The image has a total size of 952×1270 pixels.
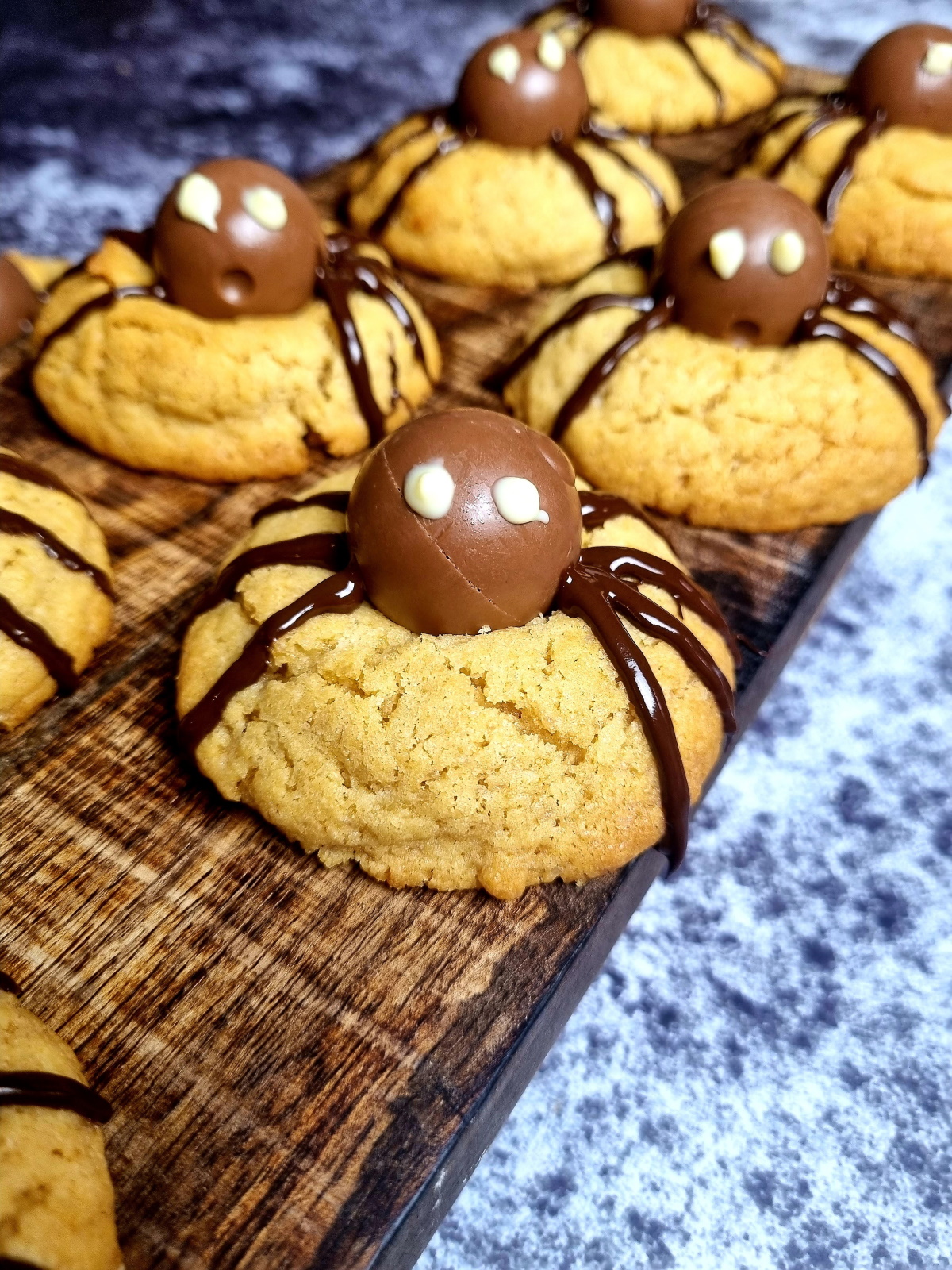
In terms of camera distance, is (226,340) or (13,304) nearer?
(226,340)

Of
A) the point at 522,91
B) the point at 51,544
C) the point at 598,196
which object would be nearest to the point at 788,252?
the point at 598,196

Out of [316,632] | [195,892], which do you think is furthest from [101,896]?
[316,632]

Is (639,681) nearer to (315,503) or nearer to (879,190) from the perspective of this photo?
(315,503)

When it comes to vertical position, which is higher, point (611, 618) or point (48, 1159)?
point (611, 618)

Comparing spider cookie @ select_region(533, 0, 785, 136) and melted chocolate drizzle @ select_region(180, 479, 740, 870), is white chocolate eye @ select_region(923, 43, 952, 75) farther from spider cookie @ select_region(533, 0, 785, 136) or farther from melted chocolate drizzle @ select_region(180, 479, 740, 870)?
melted chocolate drizzle @ select_region(180, 479, 740, 870)

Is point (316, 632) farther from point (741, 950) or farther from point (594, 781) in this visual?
point (741, 950)

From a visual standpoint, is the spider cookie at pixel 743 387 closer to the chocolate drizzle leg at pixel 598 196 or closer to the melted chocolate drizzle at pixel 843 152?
the chocolate drizzle leg at pixel 598 196

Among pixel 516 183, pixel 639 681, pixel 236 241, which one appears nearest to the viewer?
pixel 639 681
